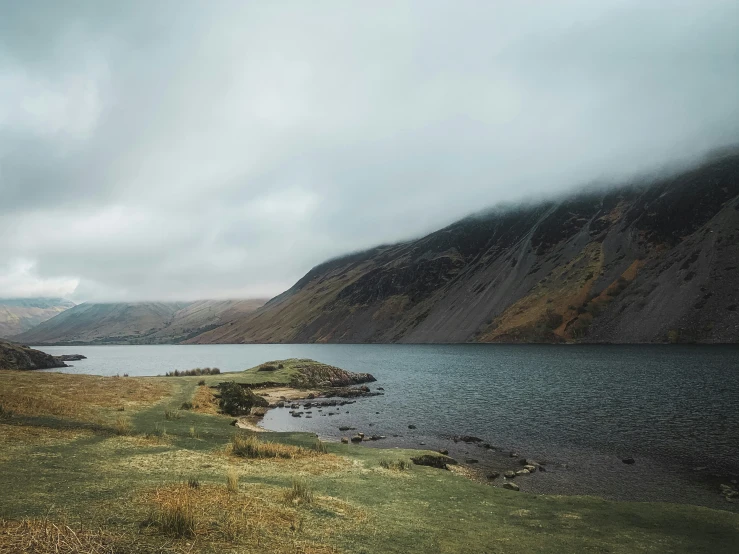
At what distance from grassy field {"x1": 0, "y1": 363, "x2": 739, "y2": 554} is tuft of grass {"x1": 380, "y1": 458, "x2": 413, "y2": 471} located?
0.44 metres

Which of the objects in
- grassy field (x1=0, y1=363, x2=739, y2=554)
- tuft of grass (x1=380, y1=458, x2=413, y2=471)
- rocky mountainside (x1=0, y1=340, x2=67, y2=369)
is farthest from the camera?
rocky mountainside (x1=0, y1=340, x2=67, y2=369)

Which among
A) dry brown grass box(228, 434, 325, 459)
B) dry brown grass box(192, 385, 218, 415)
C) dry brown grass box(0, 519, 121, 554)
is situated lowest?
dry brown grass box(192, 385, 218, 415)

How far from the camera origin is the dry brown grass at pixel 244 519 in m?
12.0

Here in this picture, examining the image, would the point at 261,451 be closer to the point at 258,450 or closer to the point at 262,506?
the point at 258,450

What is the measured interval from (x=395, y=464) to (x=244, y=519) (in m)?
14.4

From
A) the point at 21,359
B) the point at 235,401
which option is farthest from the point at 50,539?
the point at 21,359

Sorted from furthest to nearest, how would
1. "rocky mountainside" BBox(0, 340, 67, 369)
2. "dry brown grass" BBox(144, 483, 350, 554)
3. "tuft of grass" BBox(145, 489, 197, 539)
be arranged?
"rocky mountainside" BBox(0, 340, 67, 369)
"dry brown grass" BBox(144, 483, 350, 554)
"tuft of grass" BBox(145, 489, 197, 539)

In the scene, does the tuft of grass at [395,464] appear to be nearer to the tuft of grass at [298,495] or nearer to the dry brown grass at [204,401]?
the tuft of grass at [298,495]

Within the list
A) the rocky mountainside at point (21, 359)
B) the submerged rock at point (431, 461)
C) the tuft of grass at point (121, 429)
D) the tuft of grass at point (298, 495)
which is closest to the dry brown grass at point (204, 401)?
the tuft of grass at point (121, 429)

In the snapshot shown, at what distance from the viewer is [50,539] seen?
985 cm

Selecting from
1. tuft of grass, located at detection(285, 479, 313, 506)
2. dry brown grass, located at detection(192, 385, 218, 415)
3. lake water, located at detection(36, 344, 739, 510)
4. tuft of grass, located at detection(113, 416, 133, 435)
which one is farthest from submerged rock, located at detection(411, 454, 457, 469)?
dry brown grass, located at detection(192, 385, 218, 415)

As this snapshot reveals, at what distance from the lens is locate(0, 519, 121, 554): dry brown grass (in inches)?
372

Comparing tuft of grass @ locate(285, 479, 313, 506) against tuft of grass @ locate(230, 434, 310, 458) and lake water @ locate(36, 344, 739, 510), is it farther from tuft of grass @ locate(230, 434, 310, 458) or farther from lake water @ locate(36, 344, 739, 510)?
lake water @ locate(36, 344, 739, 510)

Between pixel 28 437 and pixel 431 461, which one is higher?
pixel 28 437
